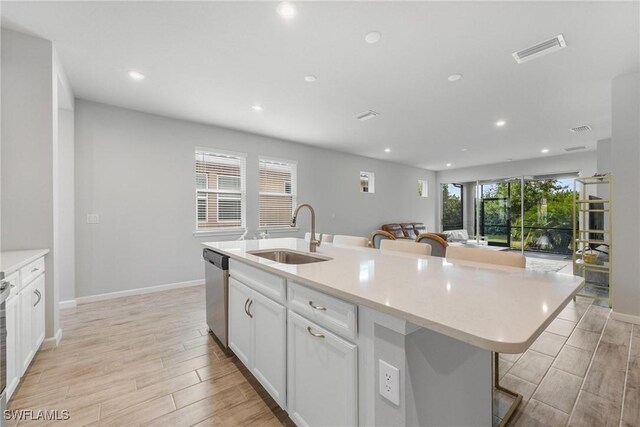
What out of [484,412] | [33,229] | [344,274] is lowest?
[484,412]

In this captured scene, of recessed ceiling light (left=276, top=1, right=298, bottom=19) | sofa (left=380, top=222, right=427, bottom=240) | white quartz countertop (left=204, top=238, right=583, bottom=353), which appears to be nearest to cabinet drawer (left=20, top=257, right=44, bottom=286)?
white quartz countertop (left=204, top=238, right=583, bottom=353)

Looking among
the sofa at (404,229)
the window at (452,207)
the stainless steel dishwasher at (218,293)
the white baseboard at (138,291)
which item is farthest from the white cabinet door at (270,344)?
the window at (452,207)

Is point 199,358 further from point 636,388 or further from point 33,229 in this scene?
point 636,388

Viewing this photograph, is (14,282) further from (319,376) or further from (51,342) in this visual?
(319,376)

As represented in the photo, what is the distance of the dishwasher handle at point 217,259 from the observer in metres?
2.20

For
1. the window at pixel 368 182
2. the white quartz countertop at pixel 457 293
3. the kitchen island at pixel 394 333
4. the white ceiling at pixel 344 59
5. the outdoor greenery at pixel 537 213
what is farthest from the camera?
the window at pixel 368 182

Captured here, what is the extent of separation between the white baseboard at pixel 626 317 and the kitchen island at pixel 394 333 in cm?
281

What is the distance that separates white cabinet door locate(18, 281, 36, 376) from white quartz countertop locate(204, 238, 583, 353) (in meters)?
1.70

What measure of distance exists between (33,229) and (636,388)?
4800 mm

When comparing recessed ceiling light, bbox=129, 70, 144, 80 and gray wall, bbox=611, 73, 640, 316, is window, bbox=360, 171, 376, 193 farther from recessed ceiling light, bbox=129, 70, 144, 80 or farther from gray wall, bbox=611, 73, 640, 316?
recessed ceiling light, bbox=129, 70, 144, 80

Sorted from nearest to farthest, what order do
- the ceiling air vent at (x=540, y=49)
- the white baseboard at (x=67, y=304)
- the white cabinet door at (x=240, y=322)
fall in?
the white cabinet door at (x=240, y=322), the ceiling air vent at (x=540, y=49), the white baseboard at (x=67, y=304)

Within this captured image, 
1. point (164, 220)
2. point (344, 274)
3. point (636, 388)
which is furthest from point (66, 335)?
point (636, 388)

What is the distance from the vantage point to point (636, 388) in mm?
1829

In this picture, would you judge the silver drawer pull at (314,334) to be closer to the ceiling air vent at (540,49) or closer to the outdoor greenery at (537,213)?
the ceiling air vent at (540,49)
